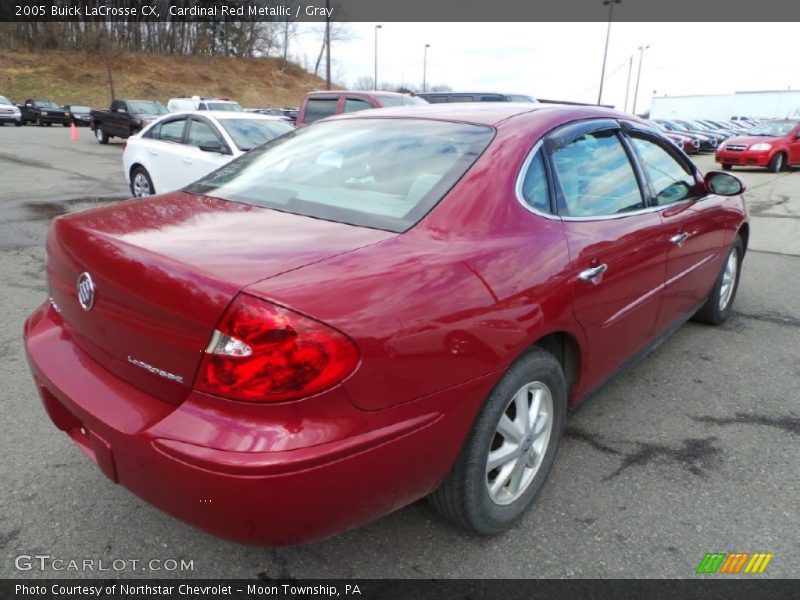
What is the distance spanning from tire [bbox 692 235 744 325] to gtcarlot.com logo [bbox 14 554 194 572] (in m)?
3.79

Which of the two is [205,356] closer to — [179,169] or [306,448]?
[306,448]

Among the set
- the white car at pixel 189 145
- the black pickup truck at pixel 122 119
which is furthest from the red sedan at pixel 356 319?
the black pickup truck at pixel 122 119

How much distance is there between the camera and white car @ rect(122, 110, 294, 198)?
25.6ft

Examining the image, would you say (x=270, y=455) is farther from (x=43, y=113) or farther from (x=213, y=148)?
(x=43, y=113)

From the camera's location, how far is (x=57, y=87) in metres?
45.6

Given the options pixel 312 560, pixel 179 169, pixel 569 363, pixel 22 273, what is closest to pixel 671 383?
pixel 569 363

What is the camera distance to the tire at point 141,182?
8797 mm

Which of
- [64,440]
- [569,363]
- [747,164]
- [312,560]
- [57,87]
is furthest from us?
[57,87]

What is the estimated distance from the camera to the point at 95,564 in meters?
2.03

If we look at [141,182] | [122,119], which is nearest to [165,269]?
[141,182]

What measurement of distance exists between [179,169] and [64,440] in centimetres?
610

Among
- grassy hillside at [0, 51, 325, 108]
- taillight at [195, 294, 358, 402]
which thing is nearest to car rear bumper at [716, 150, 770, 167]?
taillight at [195, 294, 358, 402]

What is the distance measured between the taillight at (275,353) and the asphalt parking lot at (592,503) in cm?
31

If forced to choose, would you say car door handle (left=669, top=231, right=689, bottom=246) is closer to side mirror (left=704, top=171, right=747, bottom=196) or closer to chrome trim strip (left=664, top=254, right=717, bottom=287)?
chrome trim strip (left=664, top=254, right=717, bottom=287)
